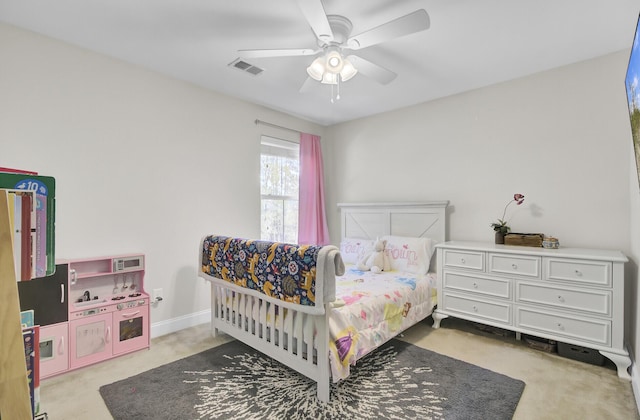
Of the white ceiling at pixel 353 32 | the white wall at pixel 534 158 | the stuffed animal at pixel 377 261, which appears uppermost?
the white ceiling at pixel 353 32

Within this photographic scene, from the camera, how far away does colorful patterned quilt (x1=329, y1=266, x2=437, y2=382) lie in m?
1.90

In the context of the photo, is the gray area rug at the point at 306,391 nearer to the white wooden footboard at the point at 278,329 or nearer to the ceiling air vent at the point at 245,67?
the white wooden footboard at the point at 278,329

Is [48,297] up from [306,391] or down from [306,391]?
up

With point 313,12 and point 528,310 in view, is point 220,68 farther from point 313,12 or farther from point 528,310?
point 528,310

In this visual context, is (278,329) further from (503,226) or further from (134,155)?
(503,226)

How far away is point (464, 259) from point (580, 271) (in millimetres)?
812

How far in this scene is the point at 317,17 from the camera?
64.9 inches

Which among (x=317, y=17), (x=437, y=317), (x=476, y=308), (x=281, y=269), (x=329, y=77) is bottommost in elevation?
(x=437, y=317)

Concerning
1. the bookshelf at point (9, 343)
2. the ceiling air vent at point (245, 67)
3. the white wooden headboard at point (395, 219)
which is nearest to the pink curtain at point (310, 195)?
the white wooden headboard at point (395, 219)

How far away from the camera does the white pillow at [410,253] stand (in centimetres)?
319

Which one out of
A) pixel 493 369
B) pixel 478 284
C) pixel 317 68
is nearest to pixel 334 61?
pixel 317 68

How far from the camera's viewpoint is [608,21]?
2.04 m

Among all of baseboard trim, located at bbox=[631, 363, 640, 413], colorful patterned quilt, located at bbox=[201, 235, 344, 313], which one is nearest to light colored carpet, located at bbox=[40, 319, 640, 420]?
baseboard trim, located at bbox=[631, 363, 640, 413]

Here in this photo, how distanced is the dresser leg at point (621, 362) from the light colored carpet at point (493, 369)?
0.06 m
